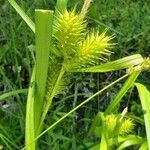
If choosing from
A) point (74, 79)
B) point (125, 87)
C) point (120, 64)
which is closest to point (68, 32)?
point (120, 64)

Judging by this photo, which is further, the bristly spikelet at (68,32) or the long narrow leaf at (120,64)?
the long narrow leaf at (120,64)

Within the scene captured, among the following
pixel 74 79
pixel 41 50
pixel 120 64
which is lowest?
pixel 74 79

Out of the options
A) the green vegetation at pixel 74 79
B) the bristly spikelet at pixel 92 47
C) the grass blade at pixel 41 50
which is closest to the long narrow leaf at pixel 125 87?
the green vegetation at pixel 74 79

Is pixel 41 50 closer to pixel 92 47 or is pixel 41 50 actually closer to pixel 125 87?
pixel 92 47

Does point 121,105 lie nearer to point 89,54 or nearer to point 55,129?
point 55,129

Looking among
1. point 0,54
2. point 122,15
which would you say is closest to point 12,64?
point 0,54

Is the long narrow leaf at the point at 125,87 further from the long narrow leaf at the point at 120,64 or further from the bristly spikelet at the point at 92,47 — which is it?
the bristly spikelet at the point at 92,47

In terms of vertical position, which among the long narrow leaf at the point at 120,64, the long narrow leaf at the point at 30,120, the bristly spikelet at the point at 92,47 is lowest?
the long narrow leaf at the point at 30,120
